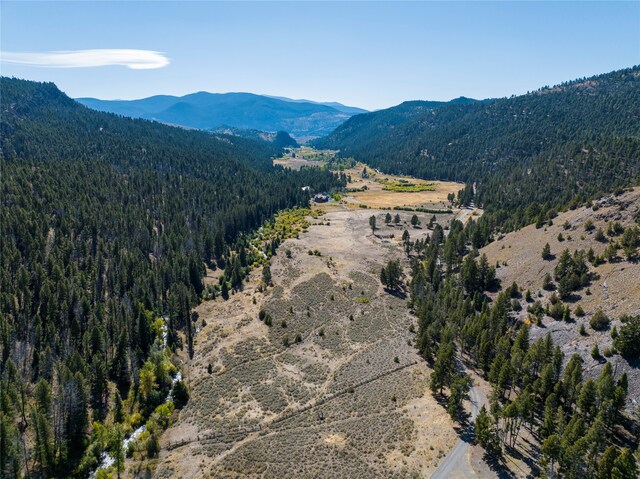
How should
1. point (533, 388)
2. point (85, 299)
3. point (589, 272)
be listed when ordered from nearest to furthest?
1. point (533, 388)
2. point (589, 272)
3. point (85, 299)

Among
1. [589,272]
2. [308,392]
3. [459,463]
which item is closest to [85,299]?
[308,392]

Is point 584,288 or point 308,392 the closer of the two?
point 308,392

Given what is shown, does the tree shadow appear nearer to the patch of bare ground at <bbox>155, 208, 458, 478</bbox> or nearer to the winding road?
the winding road

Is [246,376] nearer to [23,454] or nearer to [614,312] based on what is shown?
[23,454]

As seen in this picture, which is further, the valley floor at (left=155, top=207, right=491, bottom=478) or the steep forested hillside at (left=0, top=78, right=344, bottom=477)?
the steep forested hillside at (left=0, top=78, right=344, bottom=477)

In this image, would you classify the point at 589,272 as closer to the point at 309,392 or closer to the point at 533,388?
the point at 533,388

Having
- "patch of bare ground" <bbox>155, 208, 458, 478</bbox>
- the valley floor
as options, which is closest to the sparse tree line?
the valley floor

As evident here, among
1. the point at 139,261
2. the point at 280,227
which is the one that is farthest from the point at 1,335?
the point at 280,227

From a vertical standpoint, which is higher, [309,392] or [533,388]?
[533,388]

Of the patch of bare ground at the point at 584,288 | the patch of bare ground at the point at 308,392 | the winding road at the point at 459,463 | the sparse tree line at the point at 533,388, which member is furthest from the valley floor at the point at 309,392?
the patch of bare ground at the point at 584,288
